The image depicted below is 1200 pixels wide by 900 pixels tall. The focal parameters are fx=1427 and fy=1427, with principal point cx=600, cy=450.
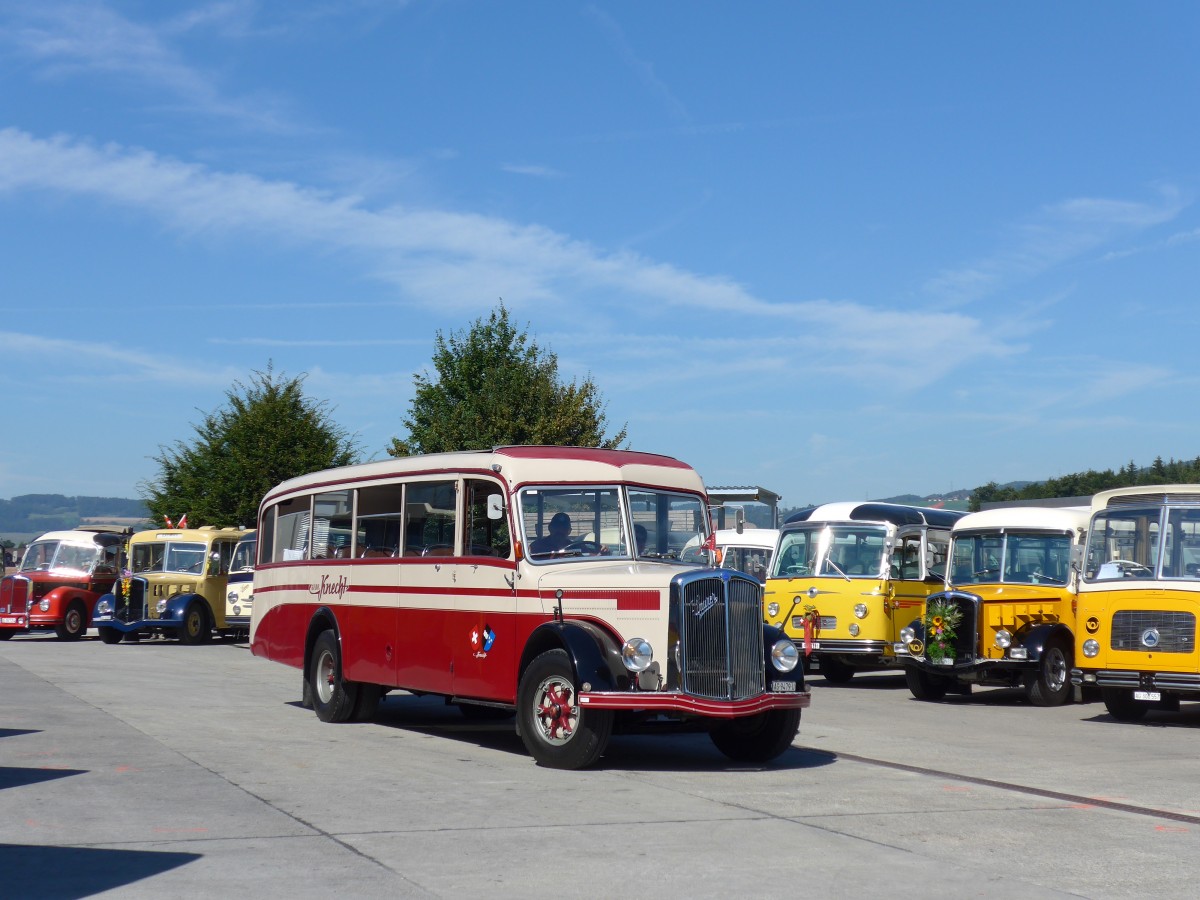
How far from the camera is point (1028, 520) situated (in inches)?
778

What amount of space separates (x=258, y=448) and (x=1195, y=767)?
41276 millimetres

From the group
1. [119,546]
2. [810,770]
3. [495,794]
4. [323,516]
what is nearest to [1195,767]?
[810,770]

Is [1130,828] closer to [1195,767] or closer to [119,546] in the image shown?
[1195,767]

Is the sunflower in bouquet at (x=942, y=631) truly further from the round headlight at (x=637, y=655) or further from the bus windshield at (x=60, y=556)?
the bus windshield at (x=60, y=556)

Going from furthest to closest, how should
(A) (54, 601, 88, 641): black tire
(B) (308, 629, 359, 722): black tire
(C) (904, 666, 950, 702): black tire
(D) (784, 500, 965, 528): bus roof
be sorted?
(A) (54, 601, 88, 641): black tire, (D) (784, 500, 965, 528): bus roof, (C) (904, 666, 950, 702): black tire, (B) (308, 629, 359, 722): black tire

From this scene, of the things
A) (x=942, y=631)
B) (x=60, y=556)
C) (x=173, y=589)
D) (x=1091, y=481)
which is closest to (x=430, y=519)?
(x=942, y=631)

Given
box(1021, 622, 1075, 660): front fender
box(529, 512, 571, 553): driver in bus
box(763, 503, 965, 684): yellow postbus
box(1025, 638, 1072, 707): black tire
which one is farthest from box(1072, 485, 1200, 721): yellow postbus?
box(529, 512, 571, 553): driver in bus

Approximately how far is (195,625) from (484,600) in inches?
798

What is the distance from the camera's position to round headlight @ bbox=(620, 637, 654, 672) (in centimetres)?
1095

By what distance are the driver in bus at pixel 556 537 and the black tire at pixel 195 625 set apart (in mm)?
20572

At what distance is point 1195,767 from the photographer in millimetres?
12469

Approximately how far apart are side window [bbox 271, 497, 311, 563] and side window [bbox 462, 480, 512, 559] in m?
4.00

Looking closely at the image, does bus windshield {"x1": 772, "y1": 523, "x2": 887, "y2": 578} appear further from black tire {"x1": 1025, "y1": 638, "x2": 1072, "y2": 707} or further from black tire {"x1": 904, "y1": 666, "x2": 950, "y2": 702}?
black tire {"x1": 1025, "y1": 638, "x2": 1072, "y2": 707}

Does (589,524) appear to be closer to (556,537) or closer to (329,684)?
(556,537)
